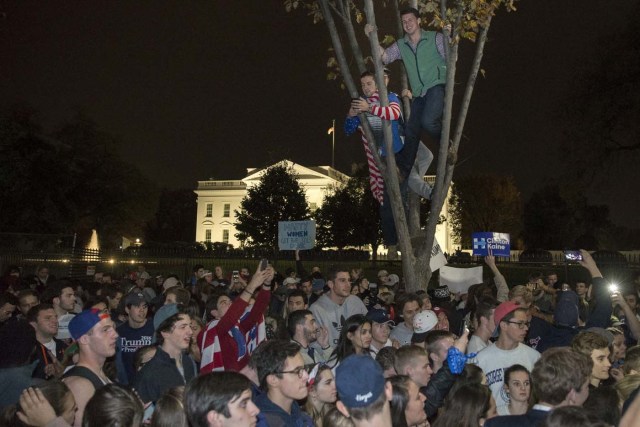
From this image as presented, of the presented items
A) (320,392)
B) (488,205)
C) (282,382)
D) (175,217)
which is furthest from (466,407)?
(175,217)

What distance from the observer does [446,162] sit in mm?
9594

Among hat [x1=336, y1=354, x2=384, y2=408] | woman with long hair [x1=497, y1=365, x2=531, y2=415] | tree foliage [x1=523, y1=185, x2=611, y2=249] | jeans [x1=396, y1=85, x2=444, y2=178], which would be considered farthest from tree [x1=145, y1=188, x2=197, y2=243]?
hat [x1=336, y1=354, x2=384, y2=408]

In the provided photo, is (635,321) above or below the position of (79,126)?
below

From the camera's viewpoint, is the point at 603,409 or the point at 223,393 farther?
the point at 603,409

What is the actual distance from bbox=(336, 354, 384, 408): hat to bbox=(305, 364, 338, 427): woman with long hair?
46.8 inches

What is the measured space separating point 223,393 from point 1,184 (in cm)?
3672

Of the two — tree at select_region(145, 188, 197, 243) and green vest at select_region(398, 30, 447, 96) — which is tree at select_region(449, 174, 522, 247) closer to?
tree at select_region(145, 188, 197, 243)

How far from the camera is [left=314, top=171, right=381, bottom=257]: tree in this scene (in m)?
57.4

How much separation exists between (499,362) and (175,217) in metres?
109

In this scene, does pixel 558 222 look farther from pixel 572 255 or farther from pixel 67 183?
pixel 572 255

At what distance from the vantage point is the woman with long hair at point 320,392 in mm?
4629

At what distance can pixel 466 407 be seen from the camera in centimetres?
427

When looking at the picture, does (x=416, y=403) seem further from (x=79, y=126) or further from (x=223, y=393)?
(x=79, y=126)

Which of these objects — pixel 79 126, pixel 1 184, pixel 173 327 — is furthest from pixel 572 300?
pixel 79 126
